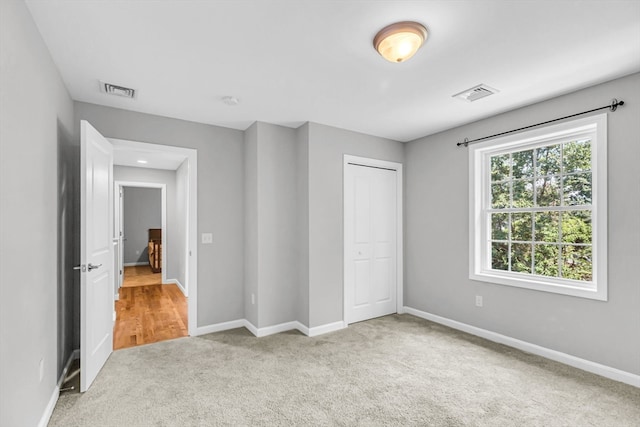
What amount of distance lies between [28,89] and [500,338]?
4343mm

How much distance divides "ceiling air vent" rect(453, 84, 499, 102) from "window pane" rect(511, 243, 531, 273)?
1.60 m

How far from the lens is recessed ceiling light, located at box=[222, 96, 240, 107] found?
A: 2.94 metres

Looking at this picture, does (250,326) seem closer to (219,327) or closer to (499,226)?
(219,327)

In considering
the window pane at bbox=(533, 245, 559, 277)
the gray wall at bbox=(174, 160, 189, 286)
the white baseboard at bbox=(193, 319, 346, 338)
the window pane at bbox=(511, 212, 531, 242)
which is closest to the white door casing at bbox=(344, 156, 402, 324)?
the white baseboard at bbox=(193, 319, 346, 338)

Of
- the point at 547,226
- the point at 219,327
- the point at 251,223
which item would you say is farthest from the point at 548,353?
the point at 219,327

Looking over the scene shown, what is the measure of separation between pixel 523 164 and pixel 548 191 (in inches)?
15.2

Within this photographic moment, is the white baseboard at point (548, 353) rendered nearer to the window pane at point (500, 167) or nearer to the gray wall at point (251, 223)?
the window pane at point (500, 167)

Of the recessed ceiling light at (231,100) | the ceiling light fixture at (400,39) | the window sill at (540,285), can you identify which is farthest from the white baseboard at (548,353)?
the recessed ceiling light at (231,100)

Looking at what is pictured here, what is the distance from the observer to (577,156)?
2.92 m

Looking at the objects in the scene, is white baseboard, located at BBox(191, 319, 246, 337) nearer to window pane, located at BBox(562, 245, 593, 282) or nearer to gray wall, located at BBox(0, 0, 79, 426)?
gray wall, located at BBox(0, 0, 79, 426)

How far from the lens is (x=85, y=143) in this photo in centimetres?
244

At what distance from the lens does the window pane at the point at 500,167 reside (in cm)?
348

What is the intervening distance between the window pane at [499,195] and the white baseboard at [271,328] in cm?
225

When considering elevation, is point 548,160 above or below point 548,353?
above
